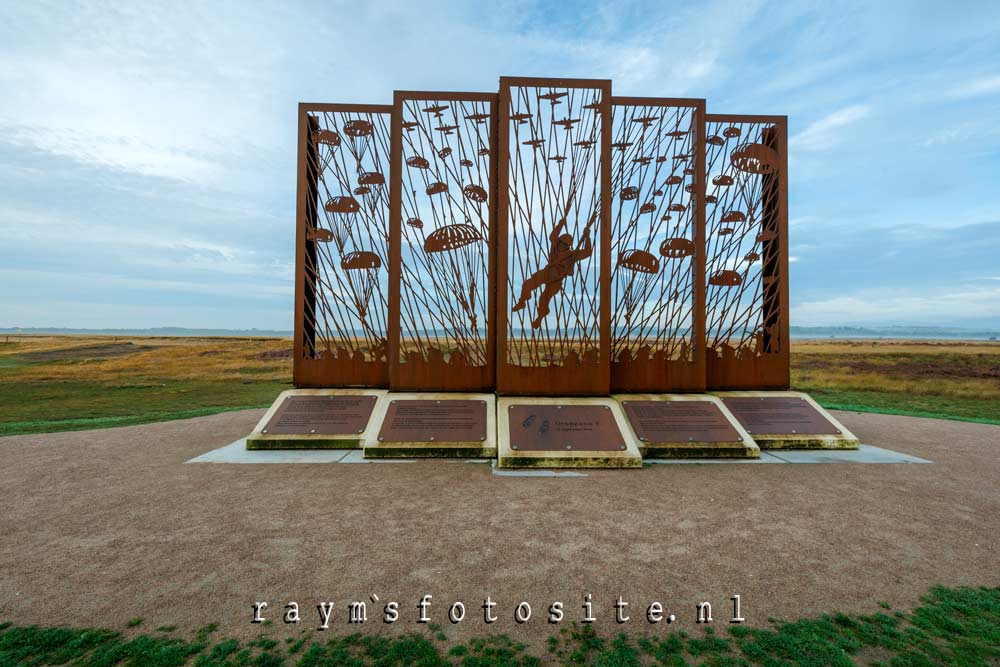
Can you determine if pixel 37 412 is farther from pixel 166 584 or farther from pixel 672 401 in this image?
pixel 672 401

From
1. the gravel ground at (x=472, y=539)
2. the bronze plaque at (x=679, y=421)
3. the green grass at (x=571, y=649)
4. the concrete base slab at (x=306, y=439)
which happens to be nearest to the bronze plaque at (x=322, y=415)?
the concrete base slab at (x=306, y=439)

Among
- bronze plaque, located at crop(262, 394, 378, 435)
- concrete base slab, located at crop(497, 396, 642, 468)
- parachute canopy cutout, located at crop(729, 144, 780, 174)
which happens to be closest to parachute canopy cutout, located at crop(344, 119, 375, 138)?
bronze plaque, located at crop(262, 394, 378, 435)

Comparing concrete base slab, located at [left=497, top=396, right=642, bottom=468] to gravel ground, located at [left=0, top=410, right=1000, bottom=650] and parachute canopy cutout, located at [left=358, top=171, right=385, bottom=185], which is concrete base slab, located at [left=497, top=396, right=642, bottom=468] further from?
parachute canopy cutout, located at [left=358, top=171, right=385, bottom=185]

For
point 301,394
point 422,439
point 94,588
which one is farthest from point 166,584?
point 301,394

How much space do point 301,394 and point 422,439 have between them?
87.0 inches

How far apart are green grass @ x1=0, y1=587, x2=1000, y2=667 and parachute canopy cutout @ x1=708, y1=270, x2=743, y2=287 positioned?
223 inches

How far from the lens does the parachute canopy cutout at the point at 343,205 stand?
22.9ft

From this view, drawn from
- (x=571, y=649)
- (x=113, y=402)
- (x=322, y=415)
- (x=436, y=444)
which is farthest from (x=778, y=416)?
(x=113, y=402)

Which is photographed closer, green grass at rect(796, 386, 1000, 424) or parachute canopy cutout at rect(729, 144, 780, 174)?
parachute canopy cutout at rect(729, 144, 780, 174)

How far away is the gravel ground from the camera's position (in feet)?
7.71

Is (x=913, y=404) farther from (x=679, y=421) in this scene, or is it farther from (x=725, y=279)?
(x=679, y=421)

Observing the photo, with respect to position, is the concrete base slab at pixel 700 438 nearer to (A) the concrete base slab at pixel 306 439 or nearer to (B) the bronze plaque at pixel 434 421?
(B) the bronze plaque at pixel 434 421

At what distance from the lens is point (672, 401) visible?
6152 millimetres

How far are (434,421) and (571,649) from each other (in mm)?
3929
